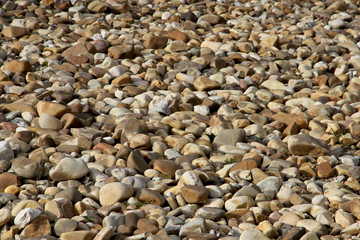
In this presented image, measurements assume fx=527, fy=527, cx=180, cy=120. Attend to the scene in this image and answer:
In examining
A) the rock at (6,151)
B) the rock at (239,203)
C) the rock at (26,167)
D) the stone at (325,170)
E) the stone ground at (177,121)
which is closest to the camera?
the stone ground at (177,121)

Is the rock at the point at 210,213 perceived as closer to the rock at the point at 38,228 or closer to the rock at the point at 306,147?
the rock at the point at 38,228

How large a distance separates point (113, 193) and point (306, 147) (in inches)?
57.3

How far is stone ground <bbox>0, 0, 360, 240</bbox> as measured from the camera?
291cm

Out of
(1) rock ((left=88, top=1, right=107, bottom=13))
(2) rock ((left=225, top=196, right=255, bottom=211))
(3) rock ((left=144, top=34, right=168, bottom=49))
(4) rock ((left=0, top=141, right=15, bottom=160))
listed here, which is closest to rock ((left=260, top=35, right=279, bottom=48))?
(3) rock ((left=144, top=34, right=168, bottom=49))

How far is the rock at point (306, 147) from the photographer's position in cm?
372

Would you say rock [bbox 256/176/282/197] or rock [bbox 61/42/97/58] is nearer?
rock [bbox 256/176/282/197]

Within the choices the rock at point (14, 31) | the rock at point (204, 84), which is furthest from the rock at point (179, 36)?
the rock at point (14, 31)

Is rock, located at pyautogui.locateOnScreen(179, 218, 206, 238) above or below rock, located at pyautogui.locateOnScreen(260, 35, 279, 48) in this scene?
above

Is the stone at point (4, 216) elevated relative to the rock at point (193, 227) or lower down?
elevated

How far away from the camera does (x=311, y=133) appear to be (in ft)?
13.2

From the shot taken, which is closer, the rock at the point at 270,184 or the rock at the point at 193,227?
the rock at the point at 193,227

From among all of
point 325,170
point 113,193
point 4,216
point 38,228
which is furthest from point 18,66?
point 325,170

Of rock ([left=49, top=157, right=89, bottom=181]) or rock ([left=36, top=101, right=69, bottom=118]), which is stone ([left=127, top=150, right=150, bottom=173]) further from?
rock ([left=36, top=101, right=69, bottom=118])

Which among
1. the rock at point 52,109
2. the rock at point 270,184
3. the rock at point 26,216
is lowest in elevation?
the rock at point 270,184
